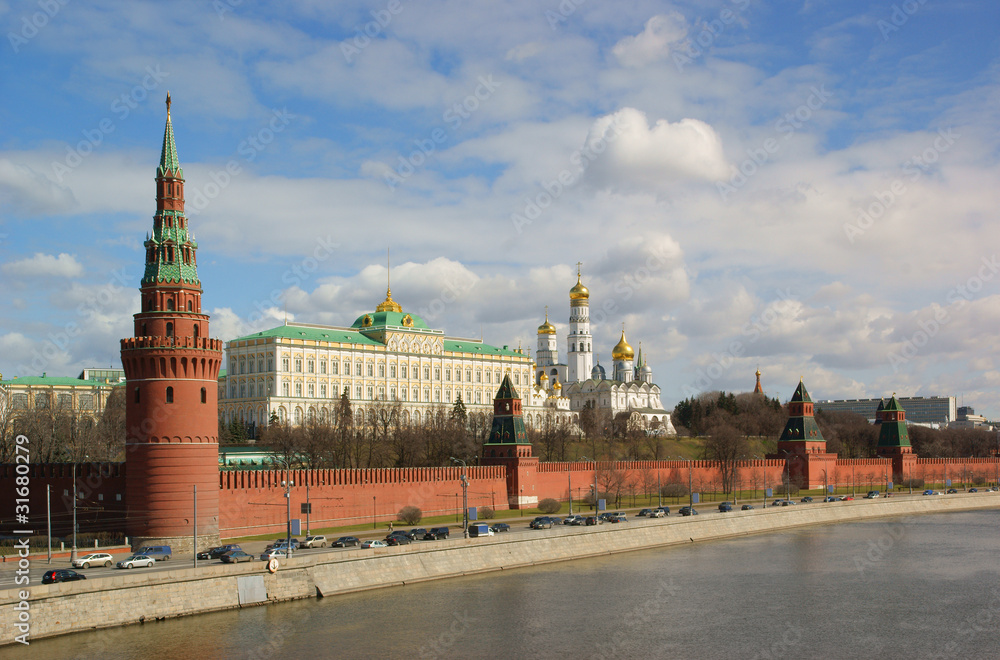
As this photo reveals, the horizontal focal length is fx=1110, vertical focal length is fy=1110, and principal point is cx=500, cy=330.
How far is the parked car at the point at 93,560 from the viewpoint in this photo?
38.9 m

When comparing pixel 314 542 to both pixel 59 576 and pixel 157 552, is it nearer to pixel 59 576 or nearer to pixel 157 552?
pixel 157 552

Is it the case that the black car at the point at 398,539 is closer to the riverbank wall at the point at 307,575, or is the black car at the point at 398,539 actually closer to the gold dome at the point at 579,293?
the riverbank wall at the point at 307,575

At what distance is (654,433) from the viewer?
130 meters

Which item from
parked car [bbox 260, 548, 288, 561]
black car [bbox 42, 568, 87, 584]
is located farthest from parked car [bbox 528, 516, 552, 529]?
black car [bbox 42, 568, 87, 584]

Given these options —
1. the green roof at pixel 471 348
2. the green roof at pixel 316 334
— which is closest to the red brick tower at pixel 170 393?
the green roof at pixel 316 334

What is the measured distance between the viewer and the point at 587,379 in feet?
500

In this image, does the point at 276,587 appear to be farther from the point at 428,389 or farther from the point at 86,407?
the point at 428,389

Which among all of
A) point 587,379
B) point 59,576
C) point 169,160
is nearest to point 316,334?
point 587,379

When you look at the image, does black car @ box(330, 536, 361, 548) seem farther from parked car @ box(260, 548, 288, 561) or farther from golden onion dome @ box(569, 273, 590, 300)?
golden onion dome @ box(569, 273, 590, 300)

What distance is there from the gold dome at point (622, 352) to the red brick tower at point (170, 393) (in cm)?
11722

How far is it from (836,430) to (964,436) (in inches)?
885

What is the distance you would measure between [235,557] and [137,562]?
3.32 meters

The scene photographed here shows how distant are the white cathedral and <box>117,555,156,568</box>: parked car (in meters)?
95.6

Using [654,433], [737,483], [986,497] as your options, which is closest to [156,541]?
[737,483]
